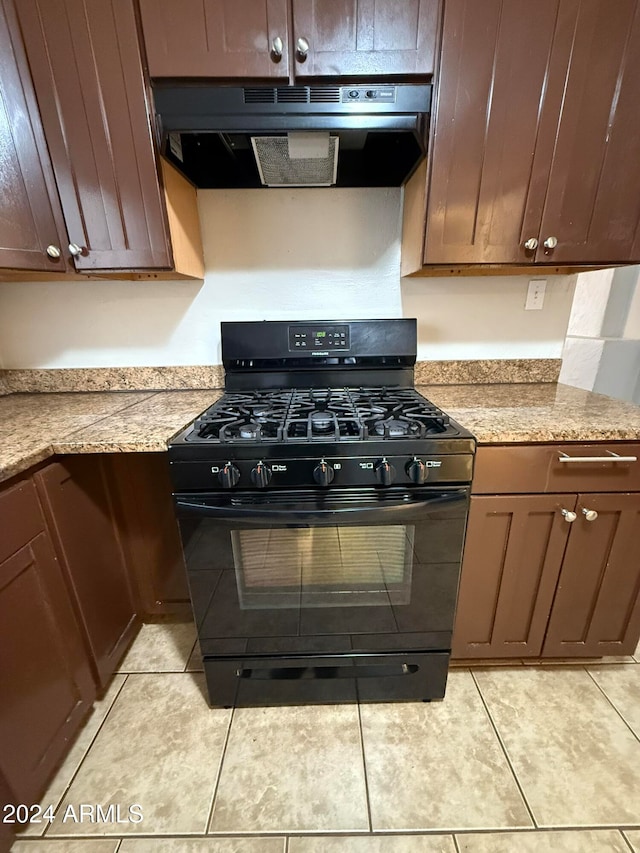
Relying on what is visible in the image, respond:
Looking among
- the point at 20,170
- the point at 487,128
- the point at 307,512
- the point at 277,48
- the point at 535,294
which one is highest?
the point at 277,48

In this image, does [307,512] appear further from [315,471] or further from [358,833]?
[358,833]

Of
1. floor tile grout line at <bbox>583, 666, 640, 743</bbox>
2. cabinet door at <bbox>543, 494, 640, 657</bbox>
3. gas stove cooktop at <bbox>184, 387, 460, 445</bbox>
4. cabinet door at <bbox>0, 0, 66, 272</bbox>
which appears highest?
cabinet door at <bbox>0, 0, 66, 272</bbox>

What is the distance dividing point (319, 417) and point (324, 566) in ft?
1.51

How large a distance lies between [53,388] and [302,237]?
132cm

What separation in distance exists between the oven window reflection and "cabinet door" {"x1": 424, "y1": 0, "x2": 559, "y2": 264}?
37.2 inches

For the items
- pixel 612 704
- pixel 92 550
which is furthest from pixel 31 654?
pixel 612 704

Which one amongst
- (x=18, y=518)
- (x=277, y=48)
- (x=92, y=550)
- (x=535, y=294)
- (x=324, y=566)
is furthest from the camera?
(x=535, y=294)

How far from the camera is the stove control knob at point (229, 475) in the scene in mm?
935

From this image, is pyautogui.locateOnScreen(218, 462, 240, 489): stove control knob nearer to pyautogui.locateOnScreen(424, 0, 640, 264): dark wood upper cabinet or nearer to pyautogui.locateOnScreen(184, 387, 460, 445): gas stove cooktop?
pyautogui.locateOnScreen(184, 387, 460, 445): gas stove cooktop

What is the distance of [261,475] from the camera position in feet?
3.08

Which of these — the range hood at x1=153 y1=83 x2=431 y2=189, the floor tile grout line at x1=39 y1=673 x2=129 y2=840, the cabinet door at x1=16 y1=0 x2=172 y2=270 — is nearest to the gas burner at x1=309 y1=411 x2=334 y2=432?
the cabinet door at x1=16 y1=0 x2=172 y2=270

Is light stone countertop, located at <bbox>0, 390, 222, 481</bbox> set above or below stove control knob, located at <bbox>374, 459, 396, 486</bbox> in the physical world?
above

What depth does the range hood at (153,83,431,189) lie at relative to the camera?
1002mm

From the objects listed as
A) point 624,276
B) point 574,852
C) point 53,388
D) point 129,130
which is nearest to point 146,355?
point 53,388
